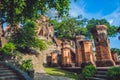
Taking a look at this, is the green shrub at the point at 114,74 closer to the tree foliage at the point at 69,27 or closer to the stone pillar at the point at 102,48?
the stone pillar at the point at 102,48

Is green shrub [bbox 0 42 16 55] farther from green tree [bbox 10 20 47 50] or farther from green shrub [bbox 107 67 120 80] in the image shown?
green shrub [bbox 107 67 120 80]

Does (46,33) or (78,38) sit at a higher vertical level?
(46,33)

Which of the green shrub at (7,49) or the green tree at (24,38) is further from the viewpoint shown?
the green tree at (24,38)

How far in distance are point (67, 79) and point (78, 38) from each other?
6500 millimetres

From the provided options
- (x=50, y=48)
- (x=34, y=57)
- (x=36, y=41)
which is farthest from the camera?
(x=50, y=48)

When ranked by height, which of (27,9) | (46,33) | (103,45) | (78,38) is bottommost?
(103,45)

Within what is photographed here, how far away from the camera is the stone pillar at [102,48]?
13048 mm

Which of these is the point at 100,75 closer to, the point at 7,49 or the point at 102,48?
the point at 102,48

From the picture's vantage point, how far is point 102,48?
13.3m

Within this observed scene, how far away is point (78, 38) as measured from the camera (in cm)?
1766

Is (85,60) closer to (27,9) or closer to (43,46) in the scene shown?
(27,9)

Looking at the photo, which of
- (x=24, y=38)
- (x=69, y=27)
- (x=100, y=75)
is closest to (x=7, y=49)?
(x=24, y=38)

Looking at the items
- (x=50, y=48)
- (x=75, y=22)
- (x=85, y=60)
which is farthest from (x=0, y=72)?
(x=75, y=22)

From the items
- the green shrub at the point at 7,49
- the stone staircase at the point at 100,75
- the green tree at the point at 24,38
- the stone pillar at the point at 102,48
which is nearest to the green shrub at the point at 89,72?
the stone staircase at the point at 100,75
